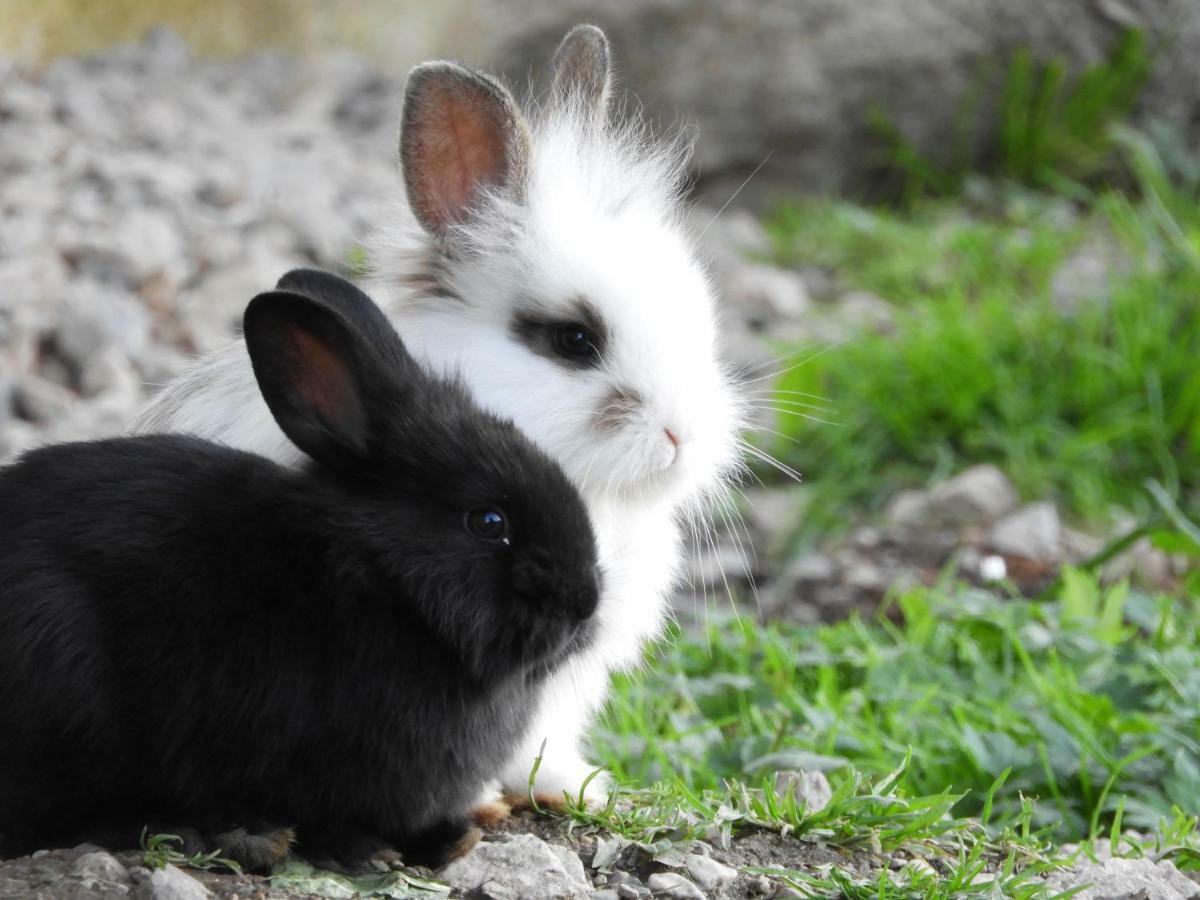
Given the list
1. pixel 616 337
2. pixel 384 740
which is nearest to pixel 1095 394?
pixel 616 337

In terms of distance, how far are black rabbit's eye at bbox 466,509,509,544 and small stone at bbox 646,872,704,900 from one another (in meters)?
0.64

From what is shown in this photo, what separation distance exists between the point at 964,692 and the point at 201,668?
7.81 ft

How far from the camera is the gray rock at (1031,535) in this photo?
5.57m

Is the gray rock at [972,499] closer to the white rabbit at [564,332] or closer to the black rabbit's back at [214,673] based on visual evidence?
the white rabbit at [564,332]

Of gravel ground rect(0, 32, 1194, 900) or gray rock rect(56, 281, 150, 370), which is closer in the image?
gravel ground rect(0, 32, 1194, 900)

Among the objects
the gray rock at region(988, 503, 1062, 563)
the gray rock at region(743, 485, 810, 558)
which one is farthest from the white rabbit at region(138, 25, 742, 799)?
the gray rock at region(743, 485, 810, 558)

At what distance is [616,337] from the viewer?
317cm

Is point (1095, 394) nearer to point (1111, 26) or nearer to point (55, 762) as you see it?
point (1111, 26)

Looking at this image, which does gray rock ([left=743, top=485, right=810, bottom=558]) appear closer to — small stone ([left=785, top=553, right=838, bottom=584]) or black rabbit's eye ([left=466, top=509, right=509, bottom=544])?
small stone ([left=785, top=553, right=838, bottom=584])

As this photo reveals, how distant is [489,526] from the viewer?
256 centimetres

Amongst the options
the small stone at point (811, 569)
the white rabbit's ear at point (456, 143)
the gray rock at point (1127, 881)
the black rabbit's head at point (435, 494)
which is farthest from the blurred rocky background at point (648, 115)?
the black rabbit's head at point (435, 494)

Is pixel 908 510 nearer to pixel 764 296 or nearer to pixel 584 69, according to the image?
pixel 764 296

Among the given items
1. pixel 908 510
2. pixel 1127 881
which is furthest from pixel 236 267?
pixel 1127 881

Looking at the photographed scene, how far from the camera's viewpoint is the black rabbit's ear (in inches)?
102
